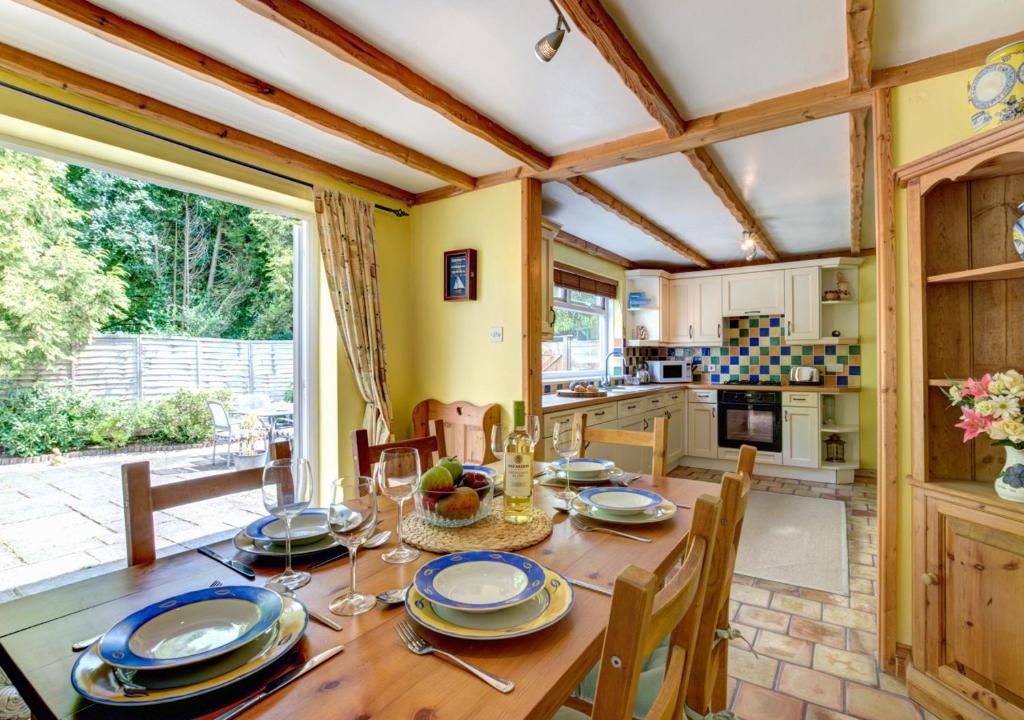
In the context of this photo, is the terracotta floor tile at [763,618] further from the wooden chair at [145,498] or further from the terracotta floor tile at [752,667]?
the wooden chair at [145,498]

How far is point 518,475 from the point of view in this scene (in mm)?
1279

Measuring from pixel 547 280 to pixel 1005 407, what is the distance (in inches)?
92.0

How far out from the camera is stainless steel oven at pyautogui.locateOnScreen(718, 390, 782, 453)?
4.98m

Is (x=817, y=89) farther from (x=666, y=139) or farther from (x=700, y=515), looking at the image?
(x=700, y=515)

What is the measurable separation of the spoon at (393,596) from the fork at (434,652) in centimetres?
6

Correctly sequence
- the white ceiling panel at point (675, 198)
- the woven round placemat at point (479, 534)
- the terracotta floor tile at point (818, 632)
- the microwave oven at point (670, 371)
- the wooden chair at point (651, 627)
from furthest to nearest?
the microwave oven at point (670, 371) < the white ceiling panel at point (675, 198) < the terracotta floor tile at point (818, 632) < the woven round placemat at point (479, 534) < the wooden chair at point (651, 627)

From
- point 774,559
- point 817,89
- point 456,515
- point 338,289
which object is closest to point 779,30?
point 817,89

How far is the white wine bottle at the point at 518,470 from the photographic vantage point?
1271mm

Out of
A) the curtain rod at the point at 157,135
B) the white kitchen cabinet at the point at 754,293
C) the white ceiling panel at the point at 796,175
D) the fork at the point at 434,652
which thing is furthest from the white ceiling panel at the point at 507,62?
the white kitchen cabinet at the point at 754,293

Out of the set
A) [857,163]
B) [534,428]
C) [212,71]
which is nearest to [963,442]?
[534,428]

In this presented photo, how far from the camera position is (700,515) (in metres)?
0.79

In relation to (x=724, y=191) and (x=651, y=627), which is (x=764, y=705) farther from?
(x=724, y=191)

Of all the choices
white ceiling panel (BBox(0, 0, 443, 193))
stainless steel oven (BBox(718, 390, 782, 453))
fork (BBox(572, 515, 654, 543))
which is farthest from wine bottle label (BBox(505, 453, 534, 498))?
stainless steel oven (BBox(718, 390, 782, 453))

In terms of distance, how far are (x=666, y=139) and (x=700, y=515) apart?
2.22 meters
